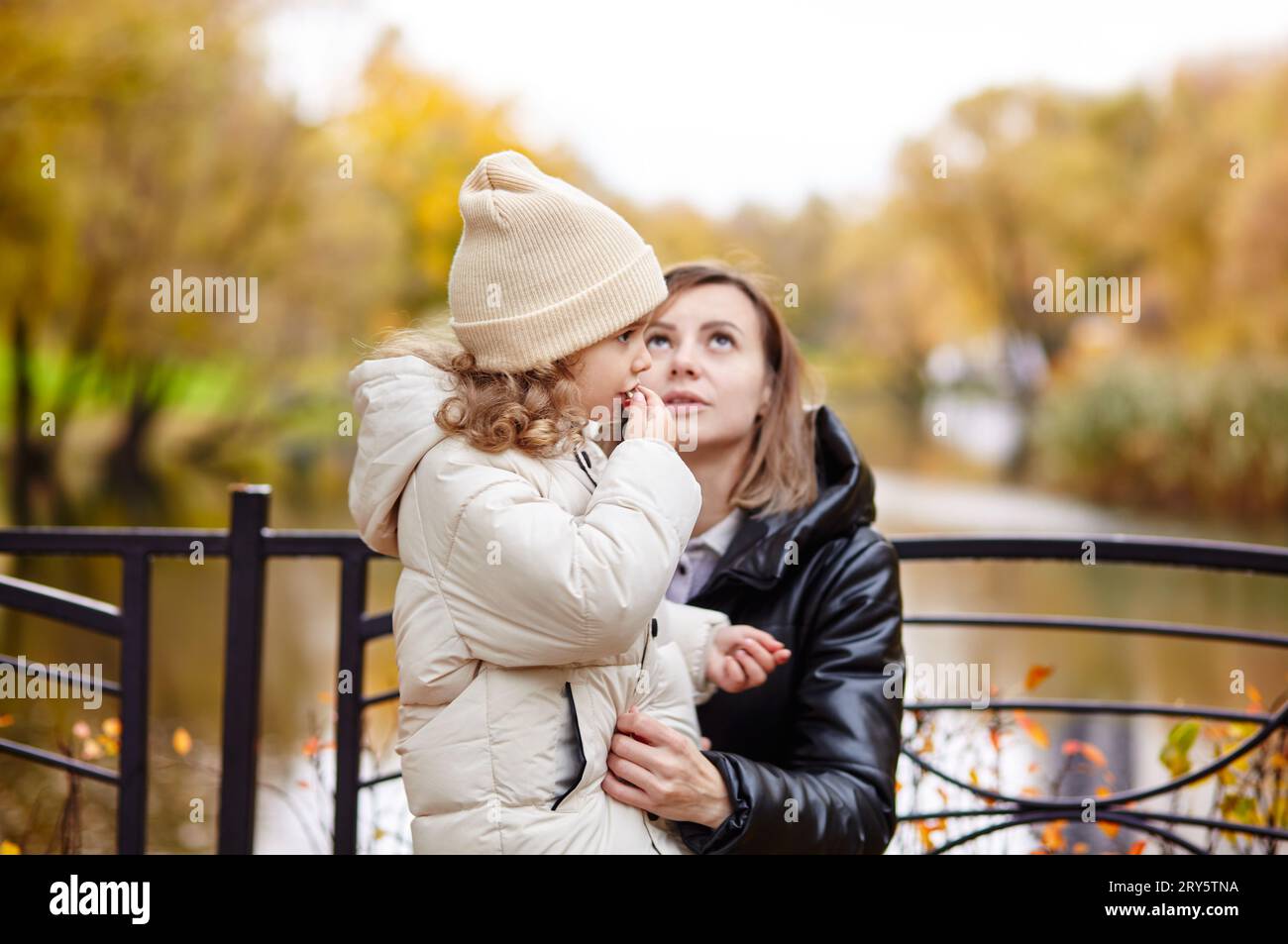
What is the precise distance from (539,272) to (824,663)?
0.71 m

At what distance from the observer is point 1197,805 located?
18.4 ft

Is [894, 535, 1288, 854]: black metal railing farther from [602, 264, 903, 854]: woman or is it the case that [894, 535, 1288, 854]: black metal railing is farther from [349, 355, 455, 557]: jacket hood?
[349, 355, 455, 557]: jacket hood

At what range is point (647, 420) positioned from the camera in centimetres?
146

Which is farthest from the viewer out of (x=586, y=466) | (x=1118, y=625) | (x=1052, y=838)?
(x=1052, y=838)

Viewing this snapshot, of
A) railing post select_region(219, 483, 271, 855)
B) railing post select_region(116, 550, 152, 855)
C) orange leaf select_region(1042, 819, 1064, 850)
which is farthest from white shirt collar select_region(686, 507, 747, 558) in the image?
orange leaf select_region(1042, 819, 1064, 850)

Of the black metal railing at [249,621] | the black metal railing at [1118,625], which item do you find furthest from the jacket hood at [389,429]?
the black metal railing at [1118,625]

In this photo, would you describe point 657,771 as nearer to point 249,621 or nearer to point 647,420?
point 647,420

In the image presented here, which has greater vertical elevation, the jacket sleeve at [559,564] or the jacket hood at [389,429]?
the jacket hood at [389,429]

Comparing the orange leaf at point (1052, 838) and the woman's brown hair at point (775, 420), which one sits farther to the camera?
the orange leaf at point (1052, 838)

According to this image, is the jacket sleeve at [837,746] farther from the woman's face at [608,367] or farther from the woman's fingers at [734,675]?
the woman's face at [608,367]

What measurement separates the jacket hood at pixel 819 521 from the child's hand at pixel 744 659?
161 mm

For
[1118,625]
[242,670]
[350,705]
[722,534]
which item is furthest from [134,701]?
[1118,625]

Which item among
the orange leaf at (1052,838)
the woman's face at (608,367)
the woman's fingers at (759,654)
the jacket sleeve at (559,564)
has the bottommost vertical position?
the orange leaf at (1052,838)

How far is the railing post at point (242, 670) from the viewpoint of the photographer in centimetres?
235
